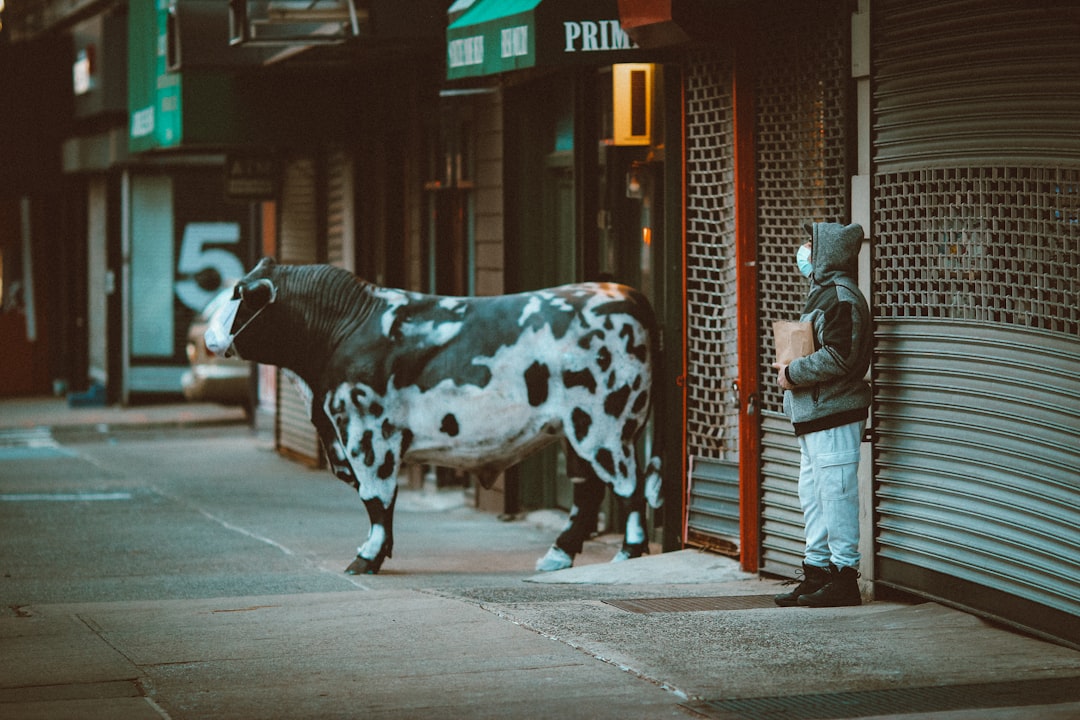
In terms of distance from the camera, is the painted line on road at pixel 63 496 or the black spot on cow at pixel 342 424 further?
the painted line on road at pixel 63 496

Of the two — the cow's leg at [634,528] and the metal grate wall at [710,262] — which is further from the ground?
the metal grate wall at [710,262]

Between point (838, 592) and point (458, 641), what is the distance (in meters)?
1.91

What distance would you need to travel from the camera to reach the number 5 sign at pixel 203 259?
Answer: 25.2 metres

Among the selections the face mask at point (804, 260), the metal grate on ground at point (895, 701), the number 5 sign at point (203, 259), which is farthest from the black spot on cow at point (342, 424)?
the number 5 sign at point (203, 259)

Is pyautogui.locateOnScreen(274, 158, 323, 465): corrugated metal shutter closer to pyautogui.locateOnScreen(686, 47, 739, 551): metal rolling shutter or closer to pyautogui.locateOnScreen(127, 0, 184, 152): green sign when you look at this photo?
pyautogui.locateOnScreen(127, 0, 184, 152): green sign

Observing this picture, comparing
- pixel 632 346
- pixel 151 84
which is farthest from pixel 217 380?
pixel 632 346

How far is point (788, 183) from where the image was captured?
9.36 meters

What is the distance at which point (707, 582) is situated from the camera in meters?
9.62

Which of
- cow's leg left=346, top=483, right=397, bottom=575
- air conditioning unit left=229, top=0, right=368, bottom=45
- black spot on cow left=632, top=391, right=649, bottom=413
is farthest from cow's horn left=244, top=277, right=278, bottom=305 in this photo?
air conditioning unit left=229, top=0, right=368, bottom=45

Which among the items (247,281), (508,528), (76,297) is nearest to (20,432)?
(76,297)

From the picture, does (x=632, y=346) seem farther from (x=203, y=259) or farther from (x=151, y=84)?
(x=203, y=259)

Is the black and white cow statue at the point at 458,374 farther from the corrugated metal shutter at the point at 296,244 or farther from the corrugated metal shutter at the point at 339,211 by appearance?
the corrugated metal shutter at the point at 296,244

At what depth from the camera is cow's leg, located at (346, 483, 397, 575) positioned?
34.0 ft

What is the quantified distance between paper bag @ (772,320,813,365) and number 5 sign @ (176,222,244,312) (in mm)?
18008
